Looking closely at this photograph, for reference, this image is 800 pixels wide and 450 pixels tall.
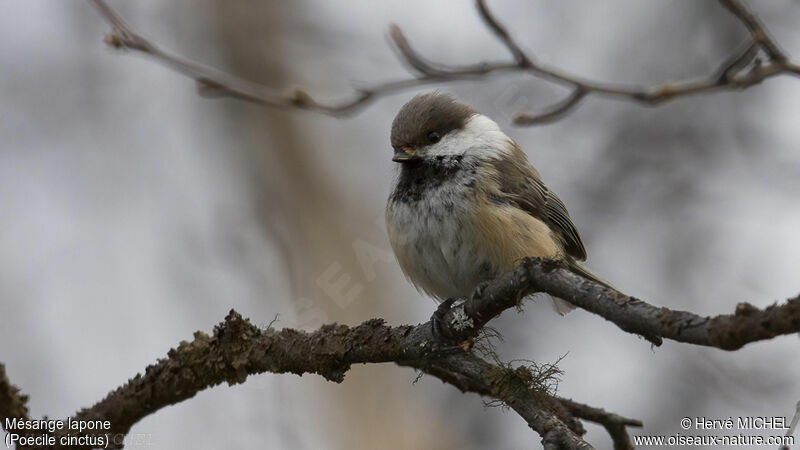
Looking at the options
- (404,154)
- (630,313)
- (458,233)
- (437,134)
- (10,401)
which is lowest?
(630,313)

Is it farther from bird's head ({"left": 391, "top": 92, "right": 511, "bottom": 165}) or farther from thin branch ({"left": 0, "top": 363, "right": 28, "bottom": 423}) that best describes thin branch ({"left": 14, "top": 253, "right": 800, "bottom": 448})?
bird's head ({"left": 391, "top": 92, "right": 511, "bottom": 165})

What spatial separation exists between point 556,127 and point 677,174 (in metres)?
1.20

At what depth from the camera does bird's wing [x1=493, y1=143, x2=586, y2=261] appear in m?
4.45

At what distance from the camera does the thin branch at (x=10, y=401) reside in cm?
283

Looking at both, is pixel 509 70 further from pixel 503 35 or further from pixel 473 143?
pixel 473 143

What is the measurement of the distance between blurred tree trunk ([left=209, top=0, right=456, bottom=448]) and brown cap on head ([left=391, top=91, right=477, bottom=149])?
2.40 m

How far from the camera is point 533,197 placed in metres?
4.64

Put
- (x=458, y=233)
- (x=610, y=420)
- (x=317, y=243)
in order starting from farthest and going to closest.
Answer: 1. (x=317, y=243)
2. (x=458, y=233)
3. (x=610, y=420)

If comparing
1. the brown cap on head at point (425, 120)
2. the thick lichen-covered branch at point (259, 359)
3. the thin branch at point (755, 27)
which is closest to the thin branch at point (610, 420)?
the thick lichen-covered branch at point (259, 359)

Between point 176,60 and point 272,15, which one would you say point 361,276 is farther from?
point 176,60

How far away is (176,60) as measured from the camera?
265 centimetres

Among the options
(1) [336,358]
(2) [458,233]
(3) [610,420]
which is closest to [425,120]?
(2) [458,233]

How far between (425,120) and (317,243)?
10.2 feet

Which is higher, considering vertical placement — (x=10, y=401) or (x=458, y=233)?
(x=458, y=233)
